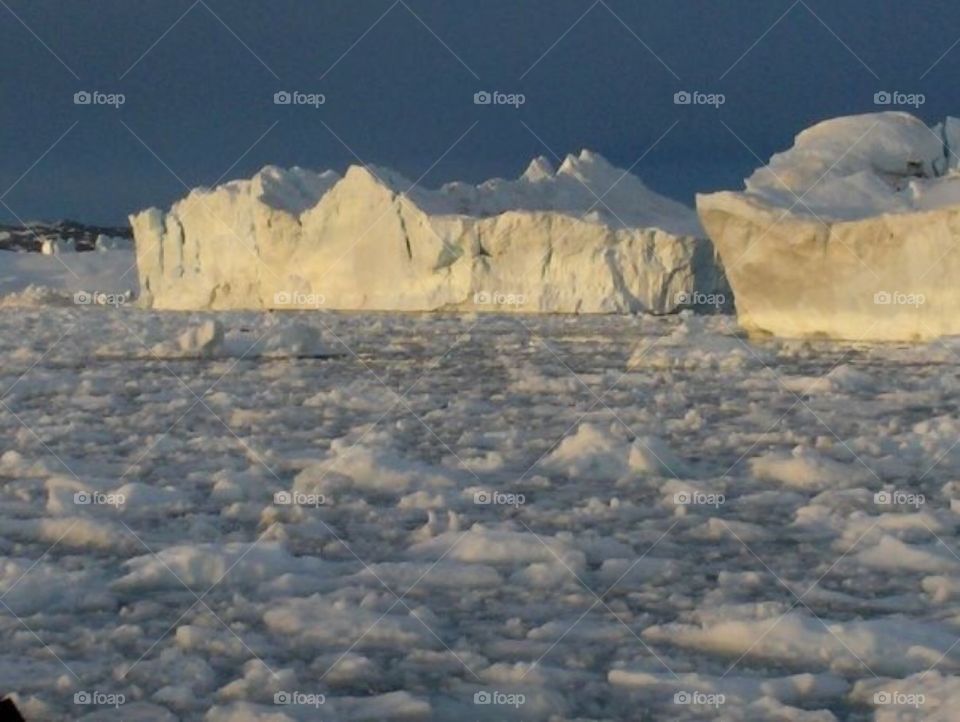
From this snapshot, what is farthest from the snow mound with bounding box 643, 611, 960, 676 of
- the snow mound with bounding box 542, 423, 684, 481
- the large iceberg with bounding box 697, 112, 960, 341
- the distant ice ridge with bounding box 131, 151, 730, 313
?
the distant ice ridge with bounding box 131, 151, 730, 313

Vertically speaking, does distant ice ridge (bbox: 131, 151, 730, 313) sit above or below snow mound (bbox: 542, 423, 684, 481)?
above

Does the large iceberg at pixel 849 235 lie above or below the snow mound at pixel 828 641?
above

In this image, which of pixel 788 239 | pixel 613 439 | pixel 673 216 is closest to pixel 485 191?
pixel 673 216

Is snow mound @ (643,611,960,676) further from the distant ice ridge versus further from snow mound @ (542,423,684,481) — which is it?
the distant ice ridge

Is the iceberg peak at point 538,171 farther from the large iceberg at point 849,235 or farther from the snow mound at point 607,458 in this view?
the snow mound at point 607,458

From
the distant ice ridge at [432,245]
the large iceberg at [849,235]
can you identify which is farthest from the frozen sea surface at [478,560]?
the distant ice ridge at [432,245]

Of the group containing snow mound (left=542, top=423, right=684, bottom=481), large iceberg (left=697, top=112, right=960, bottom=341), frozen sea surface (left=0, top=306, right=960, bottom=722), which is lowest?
frozen sea surface (left=0, top=306, right=960, bottom=722)
